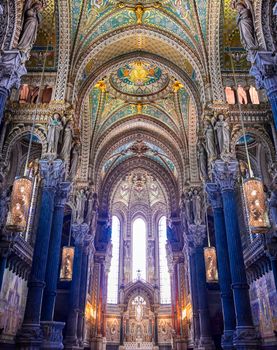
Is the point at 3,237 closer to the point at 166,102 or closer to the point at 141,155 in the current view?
the point at 166,102

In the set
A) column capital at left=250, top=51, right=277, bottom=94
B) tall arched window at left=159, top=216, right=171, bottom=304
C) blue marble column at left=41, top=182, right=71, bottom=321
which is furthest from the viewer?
tall arched window at left=159, top=216, right=171, bottom=304

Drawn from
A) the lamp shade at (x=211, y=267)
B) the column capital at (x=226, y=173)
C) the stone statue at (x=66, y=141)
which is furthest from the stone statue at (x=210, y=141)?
the stone statue at (x=66, y=141)

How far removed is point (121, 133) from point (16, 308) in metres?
12.2

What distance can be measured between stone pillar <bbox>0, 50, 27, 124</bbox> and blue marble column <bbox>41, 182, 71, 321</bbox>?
4707 millimetres

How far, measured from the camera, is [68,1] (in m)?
12.9

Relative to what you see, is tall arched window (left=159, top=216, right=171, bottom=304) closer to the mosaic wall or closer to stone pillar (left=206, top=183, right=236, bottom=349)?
the mosaic wall

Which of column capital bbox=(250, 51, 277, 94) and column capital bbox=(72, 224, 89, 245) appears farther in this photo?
column capital bbox=(72, 224, 89, 245)

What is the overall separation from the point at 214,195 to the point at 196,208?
→ 18.7 ft

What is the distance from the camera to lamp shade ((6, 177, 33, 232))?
322 inches

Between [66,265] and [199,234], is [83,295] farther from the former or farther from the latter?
[199,234]

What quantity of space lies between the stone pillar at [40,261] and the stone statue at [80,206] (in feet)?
19.4

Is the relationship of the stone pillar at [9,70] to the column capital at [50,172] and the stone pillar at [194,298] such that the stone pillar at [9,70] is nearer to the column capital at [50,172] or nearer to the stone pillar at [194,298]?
the column capital at [50,172]

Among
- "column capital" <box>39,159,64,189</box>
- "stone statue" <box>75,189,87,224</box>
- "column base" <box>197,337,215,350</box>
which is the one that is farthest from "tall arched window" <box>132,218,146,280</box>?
"column capital" <box>39,159,64,189</box>

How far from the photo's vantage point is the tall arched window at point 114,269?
27.3 m
